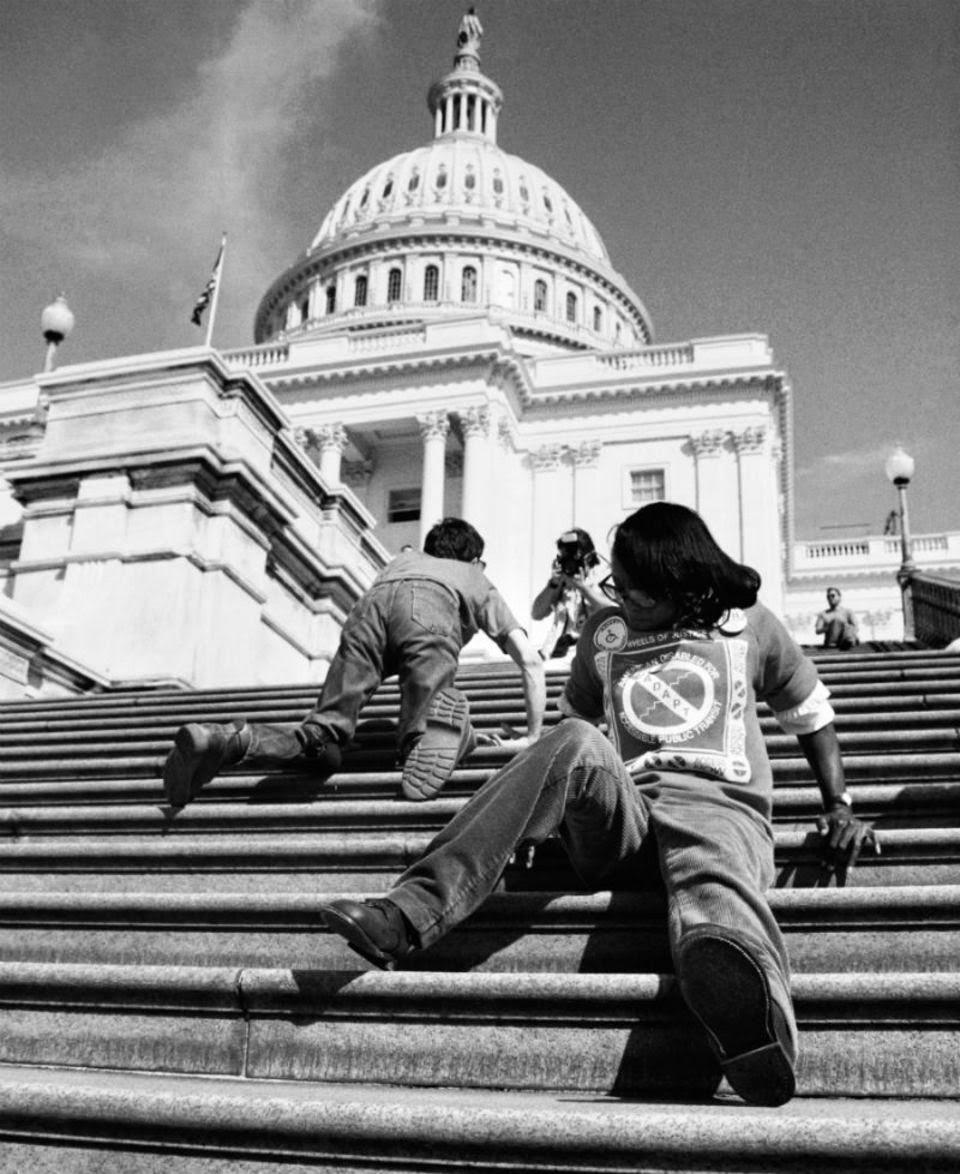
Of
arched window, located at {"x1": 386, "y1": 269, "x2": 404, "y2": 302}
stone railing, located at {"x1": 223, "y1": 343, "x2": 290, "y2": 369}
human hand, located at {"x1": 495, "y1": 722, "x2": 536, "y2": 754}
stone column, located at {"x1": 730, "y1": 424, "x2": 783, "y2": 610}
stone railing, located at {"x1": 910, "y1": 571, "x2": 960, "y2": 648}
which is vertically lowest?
human hand, located at {"x1": 495, "y1": 722, "x2": 536, "y2": 754}

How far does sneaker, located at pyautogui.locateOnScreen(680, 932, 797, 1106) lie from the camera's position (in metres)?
2.29

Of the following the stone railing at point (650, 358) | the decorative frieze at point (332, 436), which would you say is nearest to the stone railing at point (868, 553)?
the stone railing at point (650, 358)

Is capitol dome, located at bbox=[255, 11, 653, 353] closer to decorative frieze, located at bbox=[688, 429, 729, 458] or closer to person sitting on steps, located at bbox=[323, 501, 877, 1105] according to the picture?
decorative frieze, located at bbox=[688, 429, 729, 458]

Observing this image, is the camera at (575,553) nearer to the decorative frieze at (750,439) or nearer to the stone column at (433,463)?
the stone column at (433,463)

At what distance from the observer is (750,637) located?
3.30 metres

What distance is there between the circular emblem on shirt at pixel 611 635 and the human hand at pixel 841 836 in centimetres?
74

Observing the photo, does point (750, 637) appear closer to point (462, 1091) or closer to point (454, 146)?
point (462, 1091)

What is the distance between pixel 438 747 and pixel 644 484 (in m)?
42.4

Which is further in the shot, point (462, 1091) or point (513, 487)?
point (513, 487)

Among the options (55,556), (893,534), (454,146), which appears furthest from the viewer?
(454,146)

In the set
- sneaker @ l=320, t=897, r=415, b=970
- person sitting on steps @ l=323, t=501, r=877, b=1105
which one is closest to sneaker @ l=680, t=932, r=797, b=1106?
person sitting on steps @ l=323, t=501, r=877, b=1105

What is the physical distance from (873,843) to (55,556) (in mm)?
9804

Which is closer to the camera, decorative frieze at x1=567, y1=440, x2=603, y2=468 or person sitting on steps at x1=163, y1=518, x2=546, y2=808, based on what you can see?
person sitting on steps at x1=163, y1=518, x2=546, y2=808

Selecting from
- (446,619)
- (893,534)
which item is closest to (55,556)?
(446,619)
